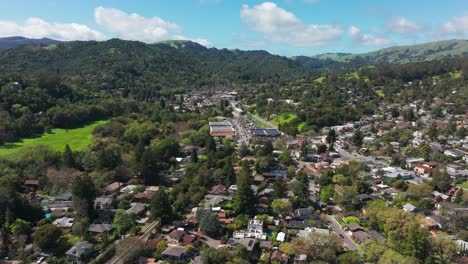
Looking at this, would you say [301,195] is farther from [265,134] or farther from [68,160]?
[265,134]

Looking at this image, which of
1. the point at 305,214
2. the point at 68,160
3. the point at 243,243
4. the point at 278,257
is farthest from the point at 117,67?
the point at 278,257

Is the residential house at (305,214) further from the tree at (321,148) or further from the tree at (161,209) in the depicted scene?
the tree at (321,148)

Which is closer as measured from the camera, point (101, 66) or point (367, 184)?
point (367, 184)

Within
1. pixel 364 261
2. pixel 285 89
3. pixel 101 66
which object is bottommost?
pixel 364 261

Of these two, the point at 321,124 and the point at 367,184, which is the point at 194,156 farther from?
the point at 321,124

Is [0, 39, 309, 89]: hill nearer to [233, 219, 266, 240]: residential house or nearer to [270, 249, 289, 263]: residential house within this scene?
[233, 219, 266, 240]: residential house

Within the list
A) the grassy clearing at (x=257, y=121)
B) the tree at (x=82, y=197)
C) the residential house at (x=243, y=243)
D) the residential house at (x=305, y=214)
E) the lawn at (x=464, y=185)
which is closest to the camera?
the residential house at (x=243, y=243)

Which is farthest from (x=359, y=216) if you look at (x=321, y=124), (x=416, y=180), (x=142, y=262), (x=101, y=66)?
(x=101, y=66)

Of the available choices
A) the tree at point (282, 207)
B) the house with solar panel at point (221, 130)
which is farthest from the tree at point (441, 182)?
the house with solar panel at point (221, 130)
